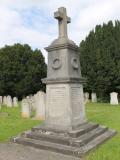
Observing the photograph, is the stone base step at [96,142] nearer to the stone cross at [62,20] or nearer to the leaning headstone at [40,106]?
the stone cross at [62,20]

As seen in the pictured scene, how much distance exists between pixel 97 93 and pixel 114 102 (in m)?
5.16

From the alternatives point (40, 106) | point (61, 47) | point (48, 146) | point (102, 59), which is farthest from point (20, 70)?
point (48, 146)

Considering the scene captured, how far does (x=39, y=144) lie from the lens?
24.9 ft

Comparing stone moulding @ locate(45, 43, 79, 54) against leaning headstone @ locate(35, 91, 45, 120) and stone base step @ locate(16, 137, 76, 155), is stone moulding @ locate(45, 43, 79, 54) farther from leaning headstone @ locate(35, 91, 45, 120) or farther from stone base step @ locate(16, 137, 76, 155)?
leaning headstone @ locate(35, 91, 45, 120)

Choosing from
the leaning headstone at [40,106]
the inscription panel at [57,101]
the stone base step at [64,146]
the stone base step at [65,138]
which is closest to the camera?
the stone base step at [64,146]

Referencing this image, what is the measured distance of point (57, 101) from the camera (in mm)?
8570

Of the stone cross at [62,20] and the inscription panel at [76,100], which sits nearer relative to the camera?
the inscription panel at [76,100]

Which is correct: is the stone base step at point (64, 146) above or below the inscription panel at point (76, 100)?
below

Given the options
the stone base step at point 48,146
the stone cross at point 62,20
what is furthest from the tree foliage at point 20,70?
the stone base step at point 48,146

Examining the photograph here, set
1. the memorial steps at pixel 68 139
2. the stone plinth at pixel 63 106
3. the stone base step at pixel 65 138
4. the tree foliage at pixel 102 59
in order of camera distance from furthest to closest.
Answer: the tree foliage at pixel 102 59 < the stone plinth at pixel 63 106 < the stone base step at pixel 65 138 < the memorial steps at pixel 68 139

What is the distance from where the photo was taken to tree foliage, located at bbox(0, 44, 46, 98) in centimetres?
3597

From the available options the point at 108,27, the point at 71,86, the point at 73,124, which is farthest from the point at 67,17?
the point at 108,27

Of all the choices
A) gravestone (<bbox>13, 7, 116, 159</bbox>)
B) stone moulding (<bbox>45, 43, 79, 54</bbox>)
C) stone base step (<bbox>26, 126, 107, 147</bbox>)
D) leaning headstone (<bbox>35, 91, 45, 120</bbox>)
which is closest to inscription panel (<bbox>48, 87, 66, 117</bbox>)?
gravestone (<bbox>13, 7, 116, 159</bbox>)

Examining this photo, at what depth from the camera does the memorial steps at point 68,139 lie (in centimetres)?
711
